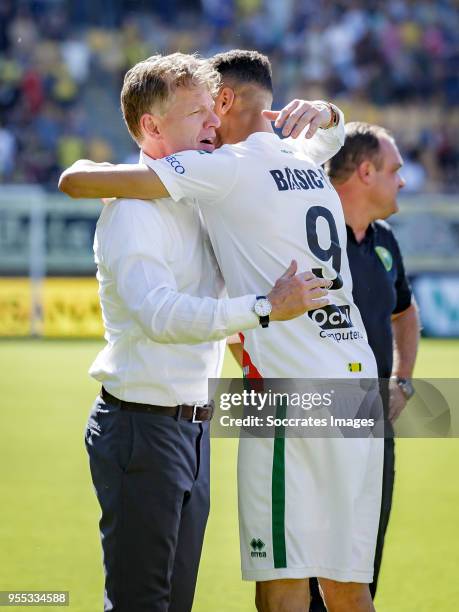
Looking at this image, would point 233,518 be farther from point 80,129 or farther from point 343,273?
point 80,129

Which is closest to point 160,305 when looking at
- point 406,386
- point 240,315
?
point 240,315

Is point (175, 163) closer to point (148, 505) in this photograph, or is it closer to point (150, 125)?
point (150, 125)

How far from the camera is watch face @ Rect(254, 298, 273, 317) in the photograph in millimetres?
3551

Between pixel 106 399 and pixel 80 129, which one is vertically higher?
pixel 80 129

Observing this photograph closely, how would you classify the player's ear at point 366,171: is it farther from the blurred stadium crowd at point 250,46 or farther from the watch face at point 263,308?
the blurred stadium crowd at point 250,46

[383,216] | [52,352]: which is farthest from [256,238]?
[52,352]

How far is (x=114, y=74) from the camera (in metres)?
22.7

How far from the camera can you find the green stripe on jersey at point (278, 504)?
3918mm

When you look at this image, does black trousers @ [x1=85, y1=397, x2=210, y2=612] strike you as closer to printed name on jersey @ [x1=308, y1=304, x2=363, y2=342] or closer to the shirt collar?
printed name on jersey @ [x1=308, y1=304, x2=363, y2=342]

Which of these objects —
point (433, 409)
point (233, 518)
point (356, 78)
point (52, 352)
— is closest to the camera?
point (433, 409)

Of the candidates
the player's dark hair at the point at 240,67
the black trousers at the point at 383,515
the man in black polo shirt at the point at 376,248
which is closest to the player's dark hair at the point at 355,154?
the man in black polo shirt at the point at 376,248

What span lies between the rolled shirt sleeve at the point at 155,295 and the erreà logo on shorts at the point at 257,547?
2.80 feet

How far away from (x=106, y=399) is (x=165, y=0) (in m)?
21.0

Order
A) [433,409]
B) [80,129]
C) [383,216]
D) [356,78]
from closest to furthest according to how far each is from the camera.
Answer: [383,216]
[433,409]
[80,129]
[356,78]
